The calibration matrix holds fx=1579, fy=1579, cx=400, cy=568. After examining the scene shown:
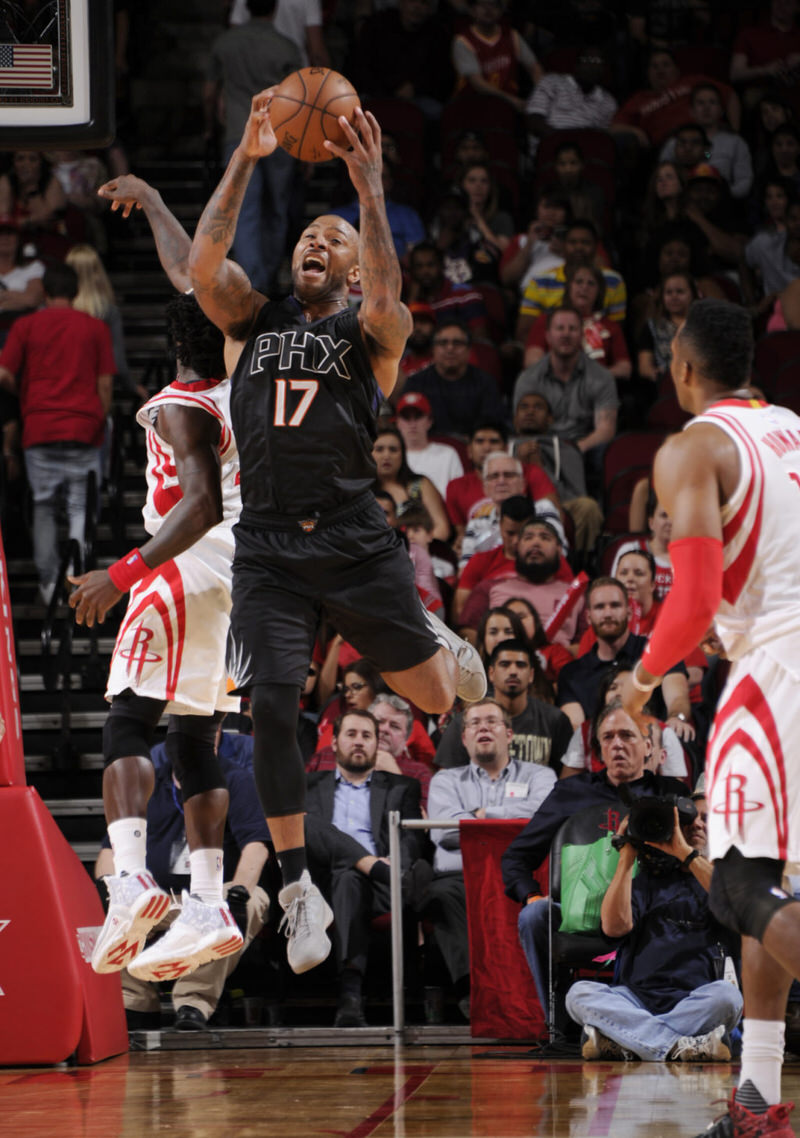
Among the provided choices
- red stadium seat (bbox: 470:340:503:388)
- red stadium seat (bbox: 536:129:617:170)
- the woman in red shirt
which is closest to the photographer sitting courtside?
the woman in red shirt

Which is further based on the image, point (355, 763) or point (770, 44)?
point (770, 44)

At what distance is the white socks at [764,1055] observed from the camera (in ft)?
14.0

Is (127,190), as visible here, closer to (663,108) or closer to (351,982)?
(351,982)

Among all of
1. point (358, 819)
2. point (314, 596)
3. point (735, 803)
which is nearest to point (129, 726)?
point (314, 596)

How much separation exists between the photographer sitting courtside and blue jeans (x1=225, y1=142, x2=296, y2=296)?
6.32m

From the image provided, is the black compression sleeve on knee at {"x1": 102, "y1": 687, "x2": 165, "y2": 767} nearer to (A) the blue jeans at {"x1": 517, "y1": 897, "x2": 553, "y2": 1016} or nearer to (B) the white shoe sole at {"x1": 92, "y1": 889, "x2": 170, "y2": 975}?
(B) the white shoe sole at {"x1": 92, "y1": 889, "x2": 170, "y2": 975}

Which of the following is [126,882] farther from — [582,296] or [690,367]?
[582,296]

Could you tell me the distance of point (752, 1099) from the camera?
4316 millimetres

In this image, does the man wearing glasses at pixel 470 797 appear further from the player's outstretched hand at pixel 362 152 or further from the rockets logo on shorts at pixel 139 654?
the player's outstretched hand at pixel 362 152

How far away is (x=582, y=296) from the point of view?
11516 mm

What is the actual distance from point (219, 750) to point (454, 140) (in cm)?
708

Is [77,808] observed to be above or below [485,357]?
below

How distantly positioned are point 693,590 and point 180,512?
1.81m

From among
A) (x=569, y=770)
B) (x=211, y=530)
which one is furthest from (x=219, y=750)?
(x=211, y=530)
